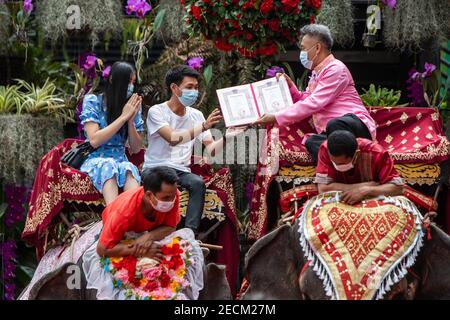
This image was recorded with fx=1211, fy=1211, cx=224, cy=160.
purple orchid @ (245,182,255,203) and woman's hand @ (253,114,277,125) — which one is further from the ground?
woman's hand @ (253,114,277,125)

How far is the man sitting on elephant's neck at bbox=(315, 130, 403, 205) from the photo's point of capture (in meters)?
7.58

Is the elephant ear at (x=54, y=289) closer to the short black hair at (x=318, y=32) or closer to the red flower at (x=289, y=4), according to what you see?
the short black hair at (x=318, y=32)

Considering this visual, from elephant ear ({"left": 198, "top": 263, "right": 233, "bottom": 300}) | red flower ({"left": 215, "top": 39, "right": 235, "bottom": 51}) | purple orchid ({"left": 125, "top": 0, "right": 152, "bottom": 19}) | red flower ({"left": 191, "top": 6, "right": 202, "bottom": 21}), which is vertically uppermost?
red flower ({"left": 191, "top": 6, "right": 202, "bottom": 21})

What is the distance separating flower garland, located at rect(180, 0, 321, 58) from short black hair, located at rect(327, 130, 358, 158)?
193 centimetres

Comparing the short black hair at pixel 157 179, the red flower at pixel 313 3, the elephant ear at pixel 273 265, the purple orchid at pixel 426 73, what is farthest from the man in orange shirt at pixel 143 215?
the purple orchid at pixel 426 73

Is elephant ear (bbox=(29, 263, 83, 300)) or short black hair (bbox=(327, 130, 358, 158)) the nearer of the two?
short black hair (bbox=(327, 130, 358, 158))

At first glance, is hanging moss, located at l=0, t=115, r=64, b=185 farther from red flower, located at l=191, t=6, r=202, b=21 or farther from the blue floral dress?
red flower, located at l=191, t=6, r=202, b=21

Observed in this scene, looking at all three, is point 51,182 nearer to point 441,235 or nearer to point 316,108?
point 316,108

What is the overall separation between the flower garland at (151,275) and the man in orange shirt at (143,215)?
1.8 inches

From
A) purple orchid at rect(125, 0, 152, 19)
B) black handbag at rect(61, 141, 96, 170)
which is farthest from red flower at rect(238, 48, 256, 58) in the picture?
purple orchid at rect(125, 0, 152, 19)

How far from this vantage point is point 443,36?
1099cm

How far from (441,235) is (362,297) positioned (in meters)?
0.78

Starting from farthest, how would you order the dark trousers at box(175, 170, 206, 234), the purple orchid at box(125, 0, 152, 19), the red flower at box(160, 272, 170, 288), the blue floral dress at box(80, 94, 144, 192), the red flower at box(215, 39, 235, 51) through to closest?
1. the purple orchid at box(125, 0, 152, 19)
2. the red flower at box(215, 39, 235, 51)
3. the blue floral dress at box(80, 94, 144, 192)
4. the dark trousers at box(175, 170, 206, 234)
5. the red flower at box(160, 272, 170, 288)

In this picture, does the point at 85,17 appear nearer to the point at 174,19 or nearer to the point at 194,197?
the point at 174,19
